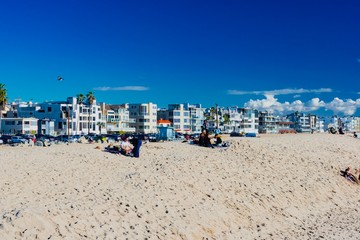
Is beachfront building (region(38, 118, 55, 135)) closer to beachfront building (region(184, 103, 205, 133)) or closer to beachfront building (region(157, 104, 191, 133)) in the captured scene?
beachfront building (region(157, 104, 191, 133))

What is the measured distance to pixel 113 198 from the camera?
49.0 feet

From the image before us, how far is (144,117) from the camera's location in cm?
11225

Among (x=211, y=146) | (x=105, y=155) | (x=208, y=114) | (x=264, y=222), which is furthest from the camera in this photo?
(x=208, y=114)

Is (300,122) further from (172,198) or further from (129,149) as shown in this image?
(172,198)

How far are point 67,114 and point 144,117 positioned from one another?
2328 cm

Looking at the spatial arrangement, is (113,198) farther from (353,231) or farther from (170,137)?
(170,137)

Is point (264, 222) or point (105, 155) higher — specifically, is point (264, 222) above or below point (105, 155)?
below

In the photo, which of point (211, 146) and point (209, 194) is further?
point (211, 146)

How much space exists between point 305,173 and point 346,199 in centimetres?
303

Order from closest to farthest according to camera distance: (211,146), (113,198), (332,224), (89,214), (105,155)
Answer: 1. (89,214)
2. (113,198)
3. (332,224)
4. (105,155)
5. (211,146)

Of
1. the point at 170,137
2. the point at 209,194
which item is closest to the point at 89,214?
the point at 209,194

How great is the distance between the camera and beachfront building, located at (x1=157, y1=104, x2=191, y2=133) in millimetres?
120188

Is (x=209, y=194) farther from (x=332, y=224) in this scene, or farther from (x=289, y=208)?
(x=332, y=224)

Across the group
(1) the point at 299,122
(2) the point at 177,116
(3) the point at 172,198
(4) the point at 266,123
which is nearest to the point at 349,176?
(3) the point at 172,198
